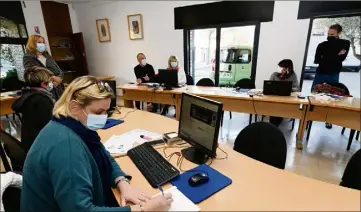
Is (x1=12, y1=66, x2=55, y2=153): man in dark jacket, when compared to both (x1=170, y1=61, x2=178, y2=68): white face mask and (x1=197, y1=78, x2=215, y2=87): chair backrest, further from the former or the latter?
(x1=197, y1=78, x2=215, y2=87): chair backrest

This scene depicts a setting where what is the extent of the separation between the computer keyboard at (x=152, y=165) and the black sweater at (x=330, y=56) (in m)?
3.71

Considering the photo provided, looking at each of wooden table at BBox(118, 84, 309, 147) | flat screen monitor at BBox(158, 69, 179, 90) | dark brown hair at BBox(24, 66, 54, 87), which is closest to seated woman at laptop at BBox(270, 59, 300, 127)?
wooden table at BBox(118, 84, 309, 147)

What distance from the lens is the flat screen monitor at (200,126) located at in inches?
42.6

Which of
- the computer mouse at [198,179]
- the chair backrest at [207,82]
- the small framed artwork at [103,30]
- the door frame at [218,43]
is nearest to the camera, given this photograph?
the computer mouse at [198,179]

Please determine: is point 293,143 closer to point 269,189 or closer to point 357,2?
point 269,189

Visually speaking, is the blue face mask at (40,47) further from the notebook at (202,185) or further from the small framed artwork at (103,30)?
the small framed artwork at (103,30)

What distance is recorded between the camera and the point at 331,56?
350 cm

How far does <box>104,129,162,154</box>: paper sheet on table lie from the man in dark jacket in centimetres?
67

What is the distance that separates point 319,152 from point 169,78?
2.54m

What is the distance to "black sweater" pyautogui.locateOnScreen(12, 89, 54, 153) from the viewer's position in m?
1.70

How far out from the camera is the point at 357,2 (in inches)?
133

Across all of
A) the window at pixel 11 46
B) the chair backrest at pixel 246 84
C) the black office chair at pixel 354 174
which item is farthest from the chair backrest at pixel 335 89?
the window at pixel 11 46

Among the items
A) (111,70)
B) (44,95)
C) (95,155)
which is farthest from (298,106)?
(111,70)

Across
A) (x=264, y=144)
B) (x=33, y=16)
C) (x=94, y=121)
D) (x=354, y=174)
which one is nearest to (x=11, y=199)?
(x=94, y=121)
